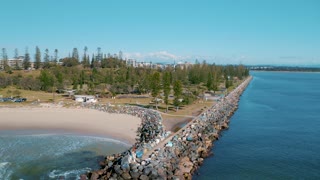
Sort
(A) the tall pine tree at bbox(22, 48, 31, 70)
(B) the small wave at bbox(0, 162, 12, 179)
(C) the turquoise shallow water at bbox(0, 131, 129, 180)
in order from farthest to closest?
(A) the tall pine tree at bbox(22, 48, 31, 70)
(C) the turquoise shallow water at bbox(0, 131, 129, 180)
(B) the small wave at bbox(0, 162, 12, 179)

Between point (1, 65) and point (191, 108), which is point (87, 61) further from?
point (191, 108)

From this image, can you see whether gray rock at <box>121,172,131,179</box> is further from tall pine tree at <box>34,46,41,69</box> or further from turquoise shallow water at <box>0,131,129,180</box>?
tall pine tree at <box>34,46,41,69</box>

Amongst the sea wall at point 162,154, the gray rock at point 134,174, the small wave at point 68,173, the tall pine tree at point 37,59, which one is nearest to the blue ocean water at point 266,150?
the sea wall at point 162,154

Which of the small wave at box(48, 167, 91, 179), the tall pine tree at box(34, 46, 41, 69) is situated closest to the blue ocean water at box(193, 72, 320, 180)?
the small wave at box(48, 167, 91, 179)

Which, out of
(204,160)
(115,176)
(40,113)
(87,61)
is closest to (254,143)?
(204,160)

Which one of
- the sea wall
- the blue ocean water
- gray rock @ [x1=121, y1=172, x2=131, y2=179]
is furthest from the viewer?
the blue ocean water

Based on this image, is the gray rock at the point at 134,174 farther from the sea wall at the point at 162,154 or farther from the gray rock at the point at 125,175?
the gray rock at the point at 125,175

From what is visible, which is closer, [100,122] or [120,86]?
[100,122]

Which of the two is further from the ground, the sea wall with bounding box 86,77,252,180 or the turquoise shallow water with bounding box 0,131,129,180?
the sea wall with bounding box 86,77,252,180
